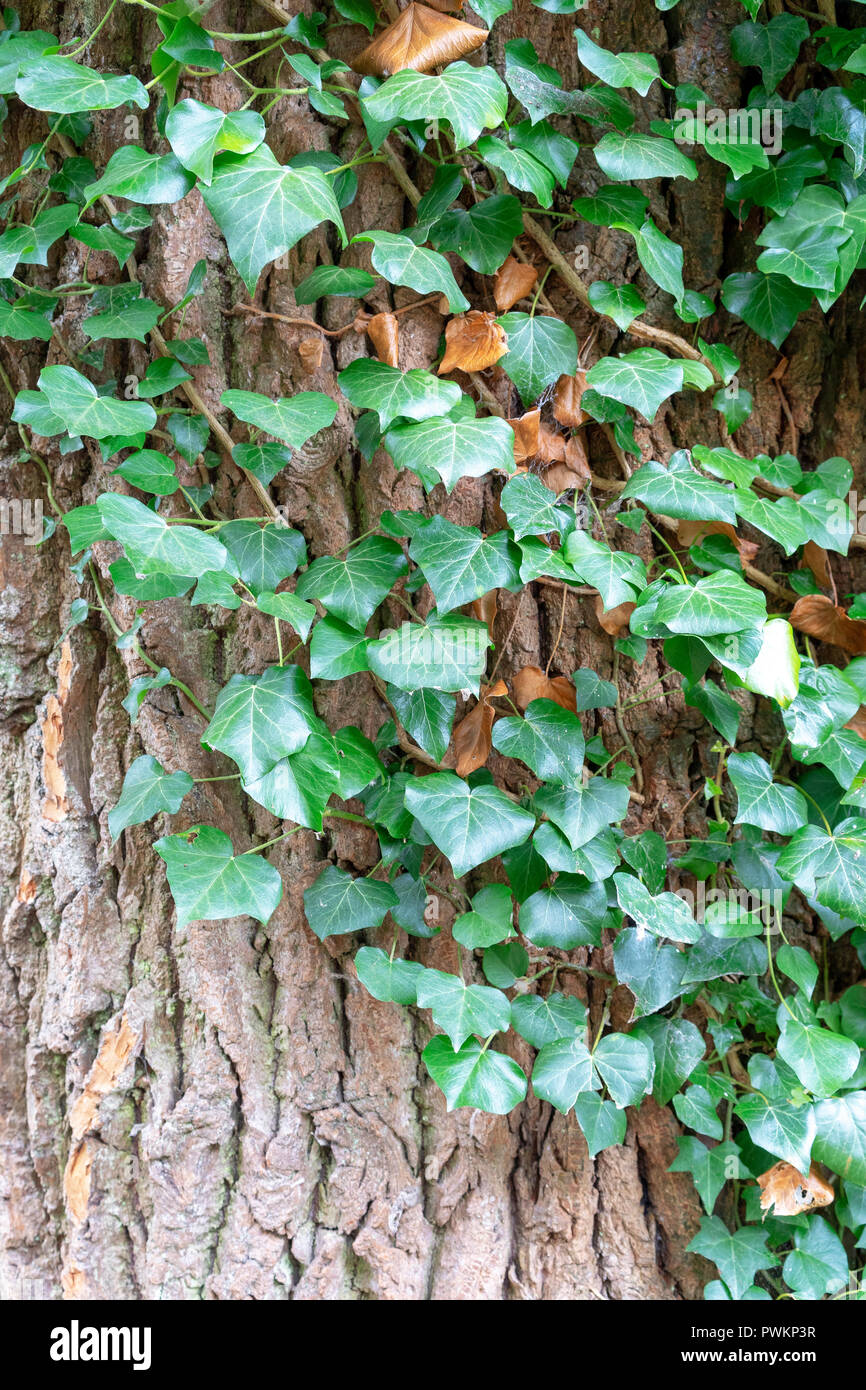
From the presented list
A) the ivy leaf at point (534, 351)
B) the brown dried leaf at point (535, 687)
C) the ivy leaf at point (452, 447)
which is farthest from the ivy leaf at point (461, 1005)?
the ivy leaf at point (534, 351)

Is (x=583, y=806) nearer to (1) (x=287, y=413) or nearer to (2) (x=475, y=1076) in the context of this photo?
(2) (x=475, y=1076)

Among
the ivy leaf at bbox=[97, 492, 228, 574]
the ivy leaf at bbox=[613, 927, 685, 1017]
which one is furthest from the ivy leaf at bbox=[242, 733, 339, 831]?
the ivy leaf at bbox=[613, 927, 685, 1017]

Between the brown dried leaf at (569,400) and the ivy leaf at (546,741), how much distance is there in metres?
0.39

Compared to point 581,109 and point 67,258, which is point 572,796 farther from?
point 67,258

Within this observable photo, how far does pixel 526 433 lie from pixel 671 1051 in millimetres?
843

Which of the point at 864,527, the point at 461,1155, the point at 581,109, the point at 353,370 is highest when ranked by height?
the point at 581,109

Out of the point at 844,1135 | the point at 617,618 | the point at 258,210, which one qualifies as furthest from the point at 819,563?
the point at 258,210

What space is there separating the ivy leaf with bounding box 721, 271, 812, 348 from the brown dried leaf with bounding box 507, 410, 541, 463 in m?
0.36

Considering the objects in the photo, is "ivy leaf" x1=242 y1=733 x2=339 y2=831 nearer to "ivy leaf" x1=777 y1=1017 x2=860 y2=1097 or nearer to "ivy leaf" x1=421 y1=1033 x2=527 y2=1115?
"ivy leaf" x1=421 y1=1033 x2=527 y2=1115

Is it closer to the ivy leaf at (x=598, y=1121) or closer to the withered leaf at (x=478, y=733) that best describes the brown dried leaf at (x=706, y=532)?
the withered leaf at (x=478, y=733)

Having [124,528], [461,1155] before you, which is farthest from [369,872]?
[124,528]

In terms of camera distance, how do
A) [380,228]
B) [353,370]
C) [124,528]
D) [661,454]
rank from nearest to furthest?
1. [124,528]
2. [353,370]
3. [380,228]
4. [661,454]

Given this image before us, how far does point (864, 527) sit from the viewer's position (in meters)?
1.28

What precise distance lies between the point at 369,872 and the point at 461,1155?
1.42 ft
